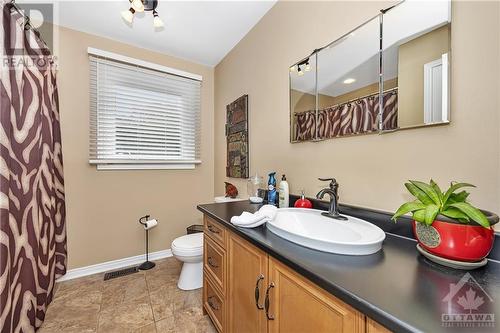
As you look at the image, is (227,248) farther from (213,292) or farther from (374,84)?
(374,84)

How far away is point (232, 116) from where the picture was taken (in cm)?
239

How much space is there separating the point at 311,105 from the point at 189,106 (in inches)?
67.7

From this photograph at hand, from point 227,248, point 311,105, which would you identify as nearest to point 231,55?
point 311,105

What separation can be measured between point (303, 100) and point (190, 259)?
1.59 meters

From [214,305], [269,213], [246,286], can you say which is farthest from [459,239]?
[214,305]

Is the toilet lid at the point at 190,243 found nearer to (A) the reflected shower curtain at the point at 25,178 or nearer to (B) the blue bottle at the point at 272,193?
(B) the blue bottle at the point at 272,193

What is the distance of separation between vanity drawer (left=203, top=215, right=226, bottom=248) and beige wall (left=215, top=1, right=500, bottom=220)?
0.62 m

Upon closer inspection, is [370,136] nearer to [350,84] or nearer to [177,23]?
[350,84]

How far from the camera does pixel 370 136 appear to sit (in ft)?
3.69

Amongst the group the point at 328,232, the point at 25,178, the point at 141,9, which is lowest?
the point at 328,232

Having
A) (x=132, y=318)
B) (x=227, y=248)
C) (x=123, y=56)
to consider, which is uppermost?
(x=123, y=56)

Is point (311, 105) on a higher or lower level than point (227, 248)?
higher

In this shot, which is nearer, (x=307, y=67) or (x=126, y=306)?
(x=307, y=67)

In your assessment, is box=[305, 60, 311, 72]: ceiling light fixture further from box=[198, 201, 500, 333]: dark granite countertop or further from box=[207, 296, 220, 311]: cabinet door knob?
box=[207, 296, 220, 311]: cabinet door knob
